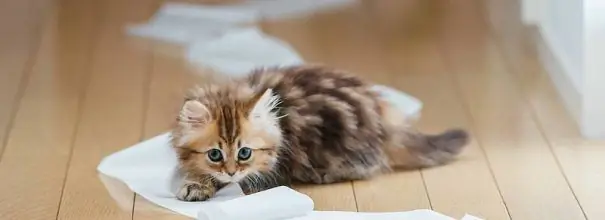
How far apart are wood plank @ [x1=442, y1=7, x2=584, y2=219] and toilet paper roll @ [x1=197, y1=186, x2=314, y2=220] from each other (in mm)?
389

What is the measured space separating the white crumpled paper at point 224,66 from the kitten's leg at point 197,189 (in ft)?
0.04

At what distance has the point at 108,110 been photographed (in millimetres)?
2711

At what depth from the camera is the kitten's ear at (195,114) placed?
82.5 inches

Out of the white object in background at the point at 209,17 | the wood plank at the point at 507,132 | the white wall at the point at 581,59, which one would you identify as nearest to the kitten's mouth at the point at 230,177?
the wood plank at the point at 507,132

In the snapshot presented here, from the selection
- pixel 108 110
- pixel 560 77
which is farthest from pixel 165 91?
pixel 560 77

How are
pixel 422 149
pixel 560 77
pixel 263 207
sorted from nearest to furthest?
1. pixel 263 207
2. pixel 422 149
3. pixel 560 77

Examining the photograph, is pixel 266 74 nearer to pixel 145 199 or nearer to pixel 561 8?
pixel 145 199

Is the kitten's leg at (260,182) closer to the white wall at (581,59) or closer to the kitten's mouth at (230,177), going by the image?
the kitten's mouth at (230,177)

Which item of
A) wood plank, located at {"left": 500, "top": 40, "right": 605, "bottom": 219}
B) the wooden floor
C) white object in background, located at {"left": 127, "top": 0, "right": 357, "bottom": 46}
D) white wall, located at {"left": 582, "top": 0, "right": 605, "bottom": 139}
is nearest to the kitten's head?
the wooden floor

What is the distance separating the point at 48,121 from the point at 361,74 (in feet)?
2.68

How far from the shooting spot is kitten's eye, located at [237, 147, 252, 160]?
2.09 m

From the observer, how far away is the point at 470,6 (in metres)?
3.56

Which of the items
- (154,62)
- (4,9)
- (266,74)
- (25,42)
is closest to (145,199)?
(266,74)

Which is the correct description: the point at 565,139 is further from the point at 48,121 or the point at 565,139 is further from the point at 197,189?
the point at 48,121
